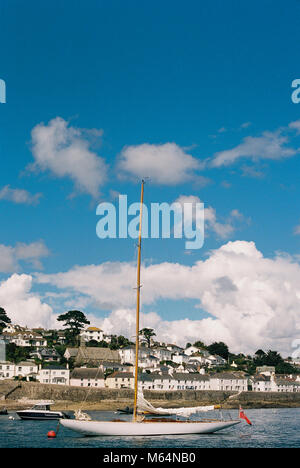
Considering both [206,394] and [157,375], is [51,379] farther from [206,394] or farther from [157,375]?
[206,394]

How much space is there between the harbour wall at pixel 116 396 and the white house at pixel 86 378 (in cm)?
943

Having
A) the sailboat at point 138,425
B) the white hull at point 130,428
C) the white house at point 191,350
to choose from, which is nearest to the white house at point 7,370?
the sailboat at point 138,425

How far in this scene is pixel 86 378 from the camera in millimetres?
101000

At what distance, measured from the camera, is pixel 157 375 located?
4417 inches

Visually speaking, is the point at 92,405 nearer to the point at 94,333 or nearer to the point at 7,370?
the point at 7,370

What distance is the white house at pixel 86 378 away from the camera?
99875 mm

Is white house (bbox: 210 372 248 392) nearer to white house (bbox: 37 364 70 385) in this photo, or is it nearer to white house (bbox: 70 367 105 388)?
white house (bbox: 70 367 105 388)

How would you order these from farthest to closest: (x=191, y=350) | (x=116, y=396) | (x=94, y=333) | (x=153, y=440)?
(x=191, y=350), (x=94, y=333), (x=116, y=396), (x=153, y=440)

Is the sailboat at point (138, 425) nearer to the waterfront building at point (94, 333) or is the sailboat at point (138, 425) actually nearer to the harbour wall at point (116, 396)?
the harbour wall at point (116, 396)

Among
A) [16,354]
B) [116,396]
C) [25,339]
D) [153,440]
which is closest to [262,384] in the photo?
[116,396]

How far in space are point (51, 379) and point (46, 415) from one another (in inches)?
1570

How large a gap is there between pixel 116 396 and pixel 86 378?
39.6 ft

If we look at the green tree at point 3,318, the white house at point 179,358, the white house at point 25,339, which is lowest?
the white house at point 179,358
